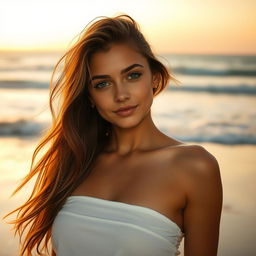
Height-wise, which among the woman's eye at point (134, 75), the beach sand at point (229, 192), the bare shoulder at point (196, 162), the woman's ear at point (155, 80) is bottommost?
the beach sand at point (229, 192)

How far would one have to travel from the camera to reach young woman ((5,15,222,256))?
224cm

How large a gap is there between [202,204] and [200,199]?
1.0 inches

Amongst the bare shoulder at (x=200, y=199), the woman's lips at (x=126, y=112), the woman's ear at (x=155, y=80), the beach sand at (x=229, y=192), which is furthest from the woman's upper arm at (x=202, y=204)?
the beach sand at (x=229, y=192)

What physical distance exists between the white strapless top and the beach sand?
1.58 meters

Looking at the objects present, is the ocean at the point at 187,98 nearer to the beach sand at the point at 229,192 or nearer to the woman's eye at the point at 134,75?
the woman's eye at the point at 134,75

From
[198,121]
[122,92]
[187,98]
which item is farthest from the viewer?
[187,98]

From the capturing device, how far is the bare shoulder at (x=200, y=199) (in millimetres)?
2256

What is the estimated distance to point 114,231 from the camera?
7.27ft

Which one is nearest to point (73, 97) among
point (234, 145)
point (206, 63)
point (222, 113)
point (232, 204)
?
point (232, 204)

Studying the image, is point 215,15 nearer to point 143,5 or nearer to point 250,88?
point 250,88

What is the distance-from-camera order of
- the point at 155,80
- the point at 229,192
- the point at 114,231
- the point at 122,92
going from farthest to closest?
the point at 229,192 → the point at 155,80 → the point at 122,92 → the point at 114,231

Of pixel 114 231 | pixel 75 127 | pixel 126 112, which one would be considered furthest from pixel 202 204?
pixel 75 127

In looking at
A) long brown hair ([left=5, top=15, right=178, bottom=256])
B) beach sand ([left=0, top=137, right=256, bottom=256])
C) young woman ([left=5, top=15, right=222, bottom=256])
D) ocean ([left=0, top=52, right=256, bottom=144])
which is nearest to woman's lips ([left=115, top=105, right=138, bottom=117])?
young woman ([left=5, top=15, right=222, bottom=256])

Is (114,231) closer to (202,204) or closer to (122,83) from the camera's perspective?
(202,204)
